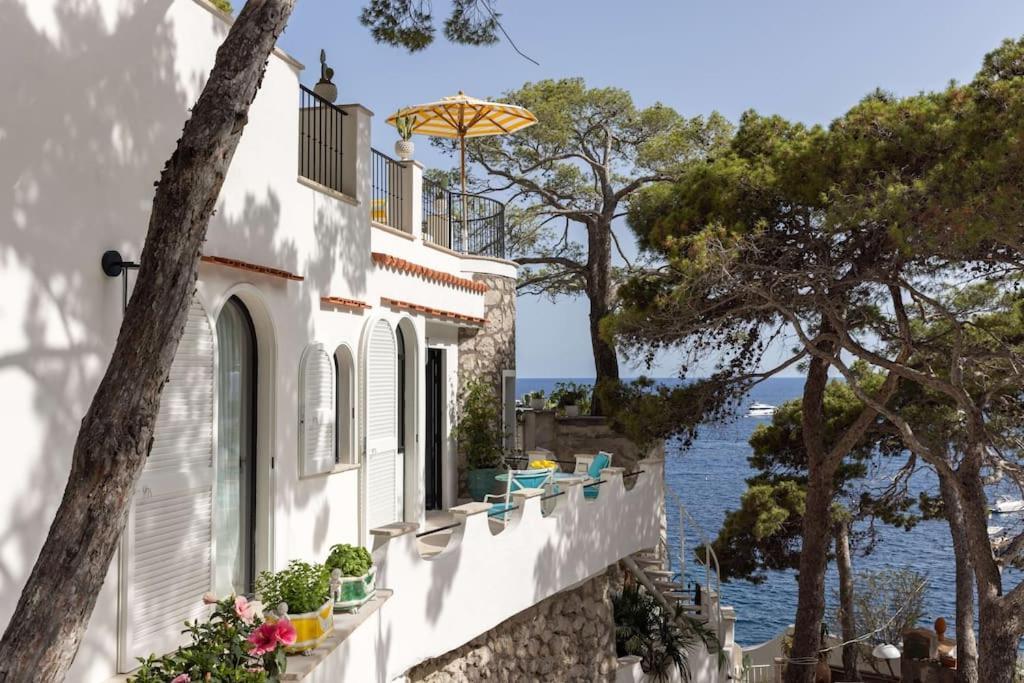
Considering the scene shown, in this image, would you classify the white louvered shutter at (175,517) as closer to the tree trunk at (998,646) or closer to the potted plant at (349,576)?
the potted plant at (349,576)

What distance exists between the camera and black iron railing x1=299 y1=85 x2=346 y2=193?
938 centimetres

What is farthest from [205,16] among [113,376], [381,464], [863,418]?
[863,418]

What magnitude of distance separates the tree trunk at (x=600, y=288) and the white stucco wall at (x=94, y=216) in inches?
499

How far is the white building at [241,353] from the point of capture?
5289 millimetres

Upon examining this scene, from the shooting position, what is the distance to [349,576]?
267 inches

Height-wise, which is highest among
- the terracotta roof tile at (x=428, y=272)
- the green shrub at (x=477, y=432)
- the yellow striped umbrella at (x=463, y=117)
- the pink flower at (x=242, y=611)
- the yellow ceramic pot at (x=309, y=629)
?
the yellow striped umbrella at (x=463, y=117)

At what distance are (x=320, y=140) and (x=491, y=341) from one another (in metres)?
5.81

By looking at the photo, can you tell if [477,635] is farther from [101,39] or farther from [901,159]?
[901,159]

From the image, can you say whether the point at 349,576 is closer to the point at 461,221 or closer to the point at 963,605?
the point at 461,221

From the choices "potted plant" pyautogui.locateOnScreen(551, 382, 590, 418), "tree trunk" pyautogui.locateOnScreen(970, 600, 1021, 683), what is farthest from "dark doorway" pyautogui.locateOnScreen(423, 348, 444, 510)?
"tree trunk" pyautogui.locateOnScreen(970, 600, 1021, 683)

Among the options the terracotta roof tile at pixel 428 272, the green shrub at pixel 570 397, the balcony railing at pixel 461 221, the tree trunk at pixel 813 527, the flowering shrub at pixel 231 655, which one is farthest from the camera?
the green shrub at pixel 570 397

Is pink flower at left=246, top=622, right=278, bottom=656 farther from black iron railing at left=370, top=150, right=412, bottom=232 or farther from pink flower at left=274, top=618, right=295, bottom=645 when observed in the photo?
black iron railing at left=370, top=150, right=412, bottom=232

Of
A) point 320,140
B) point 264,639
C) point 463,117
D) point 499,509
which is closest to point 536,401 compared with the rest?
point 463,117

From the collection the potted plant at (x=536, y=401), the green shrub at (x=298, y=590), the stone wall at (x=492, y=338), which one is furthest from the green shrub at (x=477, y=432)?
the green shrub at (x=298, y=590)
